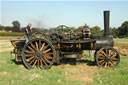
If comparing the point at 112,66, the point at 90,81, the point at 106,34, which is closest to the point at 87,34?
the point at 106,34

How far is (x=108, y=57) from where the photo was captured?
24.7ft

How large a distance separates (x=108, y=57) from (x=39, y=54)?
11.7 ft

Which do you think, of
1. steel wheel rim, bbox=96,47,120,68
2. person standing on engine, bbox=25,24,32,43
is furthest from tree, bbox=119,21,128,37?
person standing on engine, bbox=25,24,32,43

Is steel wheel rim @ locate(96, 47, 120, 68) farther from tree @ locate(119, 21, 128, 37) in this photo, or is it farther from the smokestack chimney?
tree @ locate(119, 21, 128, 37)

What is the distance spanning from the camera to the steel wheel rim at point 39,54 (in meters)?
7.28

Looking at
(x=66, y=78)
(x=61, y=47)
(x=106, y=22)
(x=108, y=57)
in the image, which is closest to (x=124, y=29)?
(x=106, y=22)

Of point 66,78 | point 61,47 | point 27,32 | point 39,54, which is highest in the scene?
point 27,32

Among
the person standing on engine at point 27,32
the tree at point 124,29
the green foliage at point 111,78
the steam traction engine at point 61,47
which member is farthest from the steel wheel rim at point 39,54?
the tree at point 124,29

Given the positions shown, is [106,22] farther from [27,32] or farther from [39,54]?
[27,32]

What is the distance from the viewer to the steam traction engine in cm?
733

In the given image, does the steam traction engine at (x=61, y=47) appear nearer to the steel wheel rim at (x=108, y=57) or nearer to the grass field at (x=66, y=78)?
the steel wheel rim at (x=108, y=57)

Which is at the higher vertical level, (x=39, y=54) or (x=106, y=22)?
(x=106, y=22)

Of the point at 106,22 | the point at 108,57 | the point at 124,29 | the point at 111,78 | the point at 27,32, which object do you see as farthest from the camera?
the point at 124,29

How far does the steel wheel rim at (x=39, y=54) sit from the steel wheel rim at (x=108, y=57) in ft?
8.12
